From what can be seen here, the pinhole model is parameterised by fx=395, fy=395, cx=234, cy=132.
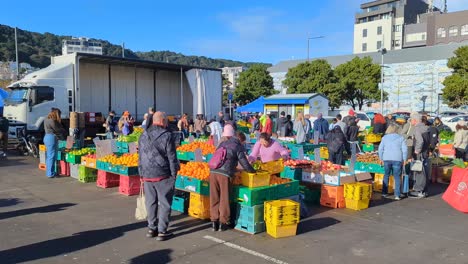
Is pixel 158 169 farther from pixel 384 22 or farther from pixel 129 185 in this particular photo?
pixel 384 22

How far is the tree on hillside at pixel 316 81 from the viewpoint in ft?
135

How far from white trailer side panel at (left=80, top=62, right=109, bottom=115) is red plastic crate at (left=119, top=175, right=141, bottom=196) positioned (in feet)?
35.3

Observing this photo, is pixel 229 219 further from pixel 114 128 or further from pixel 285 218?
pixel 114 128

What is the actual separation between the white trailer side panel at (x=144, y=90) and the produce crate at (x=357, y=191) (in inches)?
612

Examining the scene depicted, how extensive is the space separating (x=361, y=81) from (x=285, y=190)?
36.6 m

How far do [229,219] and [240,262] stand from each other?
4.21 ft

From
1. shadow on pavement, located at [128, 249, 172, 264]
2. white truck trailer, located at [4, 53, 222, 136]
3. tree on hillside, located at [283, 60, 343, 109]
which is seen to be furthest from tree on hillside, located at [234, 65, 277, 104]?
shadow on pavement, located at [128, 249, 172, 264]

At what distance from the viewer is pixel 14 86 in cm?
1769

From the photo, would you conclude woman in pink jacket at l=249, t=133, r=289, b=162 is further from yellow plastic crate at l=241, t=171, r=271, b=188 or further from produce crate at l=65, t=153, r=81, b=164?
produce crate at l=65, t=153, r=81, b=164

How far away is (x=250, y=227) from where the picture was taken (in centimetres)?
616

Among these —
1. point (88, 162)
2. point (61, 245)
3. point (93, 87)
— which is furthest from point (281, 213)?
point (93, 87)

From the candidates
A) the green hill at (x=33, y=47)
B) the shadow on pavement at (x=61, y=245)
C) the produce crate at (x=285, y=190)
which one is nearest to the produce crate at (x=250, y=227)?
the produce crate at (x=285, y=190)

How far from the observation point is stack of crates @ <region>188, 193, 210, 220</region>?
686 centimetres

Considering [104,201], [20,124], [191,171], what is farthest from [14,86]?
[191,171]
